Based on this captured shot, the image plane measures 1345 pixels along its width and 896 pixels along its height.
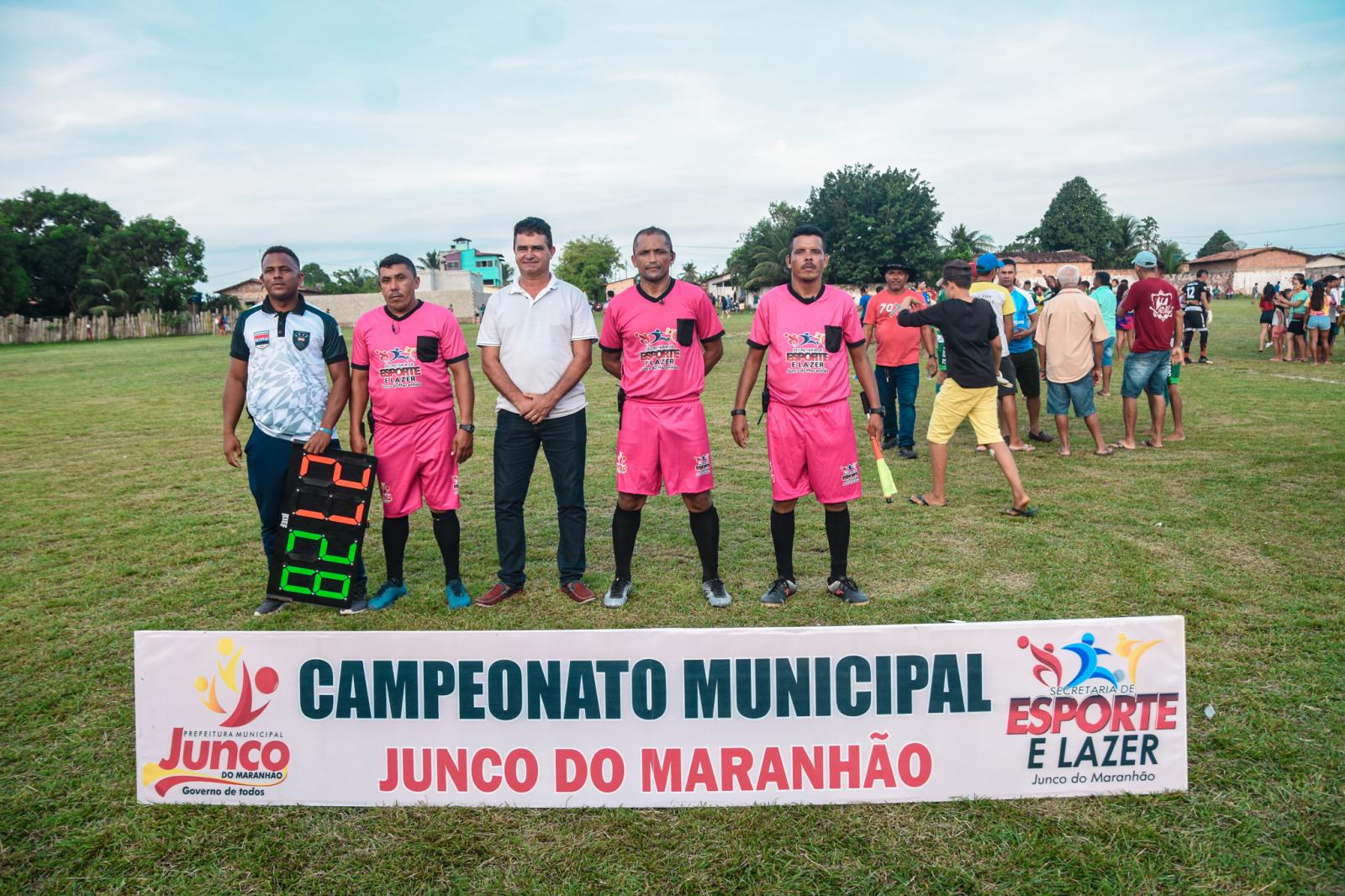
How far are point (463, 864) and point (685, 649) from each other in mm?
985

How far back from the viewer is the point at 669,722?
115 inches

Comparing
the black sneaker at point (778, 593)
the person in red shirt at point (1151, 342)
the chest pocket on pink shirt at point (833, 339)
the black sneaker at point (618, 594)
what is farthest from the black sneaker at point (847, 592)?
the person in red shirt at point (1151, 342)

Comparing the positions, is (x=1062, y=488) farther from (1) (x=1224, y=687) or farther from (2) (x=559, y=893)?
(2) (x=559, y=893)

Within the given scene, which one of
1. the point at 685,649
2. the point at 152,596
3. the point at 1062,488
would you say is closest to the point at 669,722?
the point at 685,649

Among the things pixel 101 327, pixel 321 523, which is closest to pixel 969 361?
pixel 321 523

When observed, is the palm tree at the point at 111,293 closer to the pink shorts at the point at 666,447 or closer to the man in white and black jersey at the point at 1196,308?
the man in white and black jersey at the point at 1196,308

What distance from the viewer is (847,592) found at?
4.85 metres

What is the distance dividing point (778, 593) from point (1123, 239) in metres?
91.7

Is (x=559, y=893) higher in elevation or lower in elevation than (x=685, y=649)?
lower

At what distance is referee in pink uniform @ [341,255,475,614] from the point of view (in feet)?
15.7

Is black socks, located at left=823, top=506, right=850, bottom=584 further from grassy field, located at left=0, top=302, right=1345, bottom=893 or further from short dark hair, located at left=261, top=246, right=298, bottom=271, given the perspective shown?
short dark hair, located at left=261, top=246, right=298, bottom=271

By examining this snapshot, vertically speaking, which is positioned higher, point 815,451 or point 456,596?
point 815,451

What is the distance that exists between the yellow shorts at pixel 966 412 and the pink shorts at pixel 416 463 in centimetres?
403

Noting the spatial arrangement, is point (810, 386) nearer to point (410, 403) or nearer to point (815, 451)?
point (815, 451)
